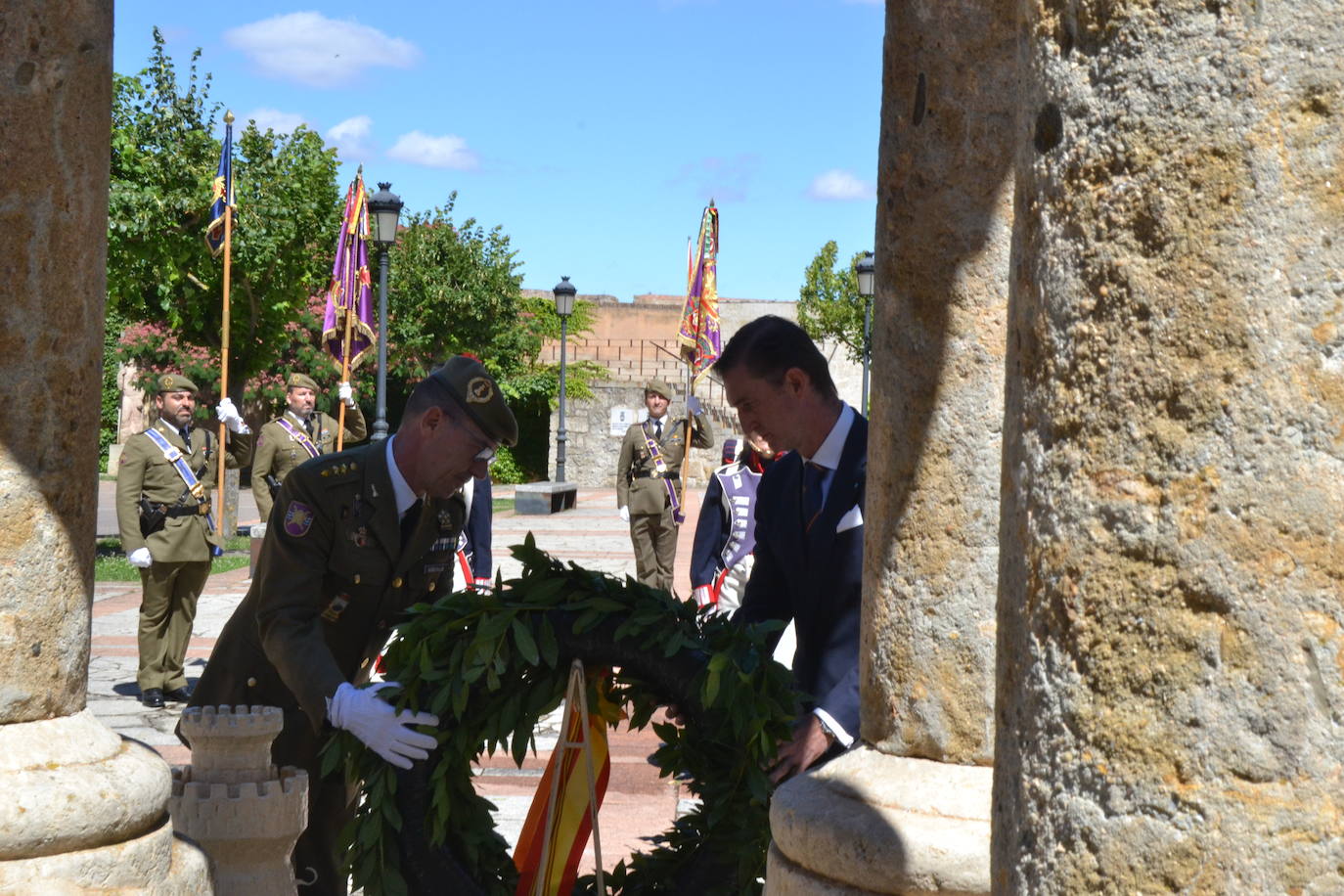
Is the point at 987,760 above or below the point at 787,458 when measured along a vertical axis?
below

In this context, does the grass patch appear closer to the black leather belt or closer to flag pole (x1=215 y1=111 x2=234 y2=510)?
flag pole (x1=215 y1=111 x2=234 y2=510)

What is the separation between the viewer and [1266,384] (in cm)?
126

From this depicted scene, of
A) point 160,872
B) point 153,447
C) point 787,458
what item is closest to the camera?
point 160,872

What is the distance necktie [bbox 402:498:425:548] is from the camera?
3.95 meters

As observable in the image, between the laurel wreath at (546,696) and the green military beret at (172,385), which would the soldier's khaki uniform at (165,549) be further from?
the laurel wreath at (546,696)

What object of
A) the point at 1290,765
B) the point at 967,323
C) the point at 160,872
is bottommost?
the point at 160,872

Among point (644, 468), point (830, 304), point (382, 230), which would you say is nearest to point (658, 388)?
point (644, 468)

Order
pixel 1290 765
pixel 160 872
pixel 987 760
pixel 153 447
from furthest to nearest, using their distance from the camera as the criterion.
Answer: pixel 153 447, pixel 160 872, pixel 987 760, pixel 1290 765

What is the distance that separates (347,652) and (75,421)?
1145 millimetres

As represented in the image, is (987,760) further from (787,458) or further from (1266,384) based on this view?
(1266,384)

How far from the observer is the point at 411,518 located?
3971 mm

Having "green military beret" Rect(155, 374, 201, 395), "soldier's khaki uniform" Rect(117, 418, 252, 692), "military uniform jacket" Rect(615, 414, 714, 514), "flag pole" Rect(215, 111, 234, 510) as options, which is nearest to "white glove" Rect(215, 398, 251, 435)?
"flag pole" Rect(215, 111, 234, 510)

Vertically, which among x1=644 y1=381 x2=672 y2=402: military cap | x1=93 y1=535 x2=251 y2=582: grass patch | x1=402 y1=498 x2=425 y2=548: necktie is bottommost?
x1=93 y1=535 x2=251 y2=582: grass patch

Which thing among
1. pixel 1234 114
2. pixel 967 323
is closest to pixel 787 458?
pixel 967 323
